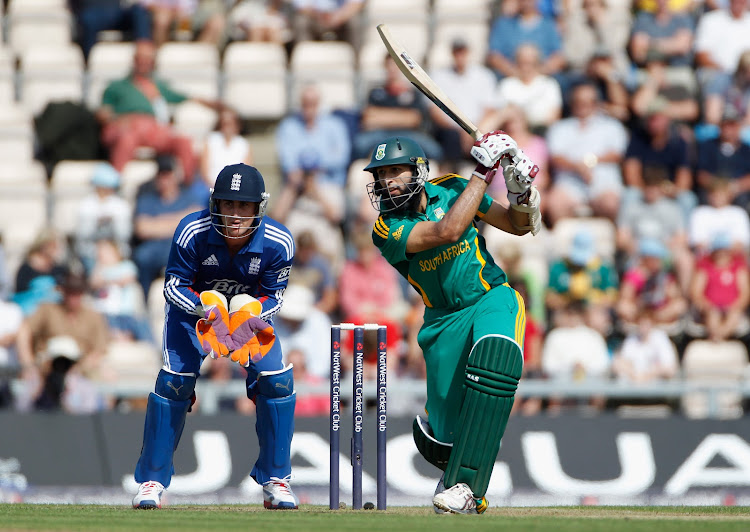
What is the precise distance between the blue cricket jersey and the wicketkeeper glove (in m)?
0.12

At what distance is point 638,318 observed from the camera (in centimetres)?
1191

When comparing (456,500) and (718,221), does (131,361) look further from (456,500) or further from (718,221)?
(718,221)

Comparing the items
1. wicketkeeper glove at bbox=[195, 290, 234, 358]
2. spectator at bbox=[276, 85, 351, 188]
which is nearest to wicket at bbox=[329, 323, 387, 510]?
wicketkeeper glove at bbox=[195, 290, 234, 358]

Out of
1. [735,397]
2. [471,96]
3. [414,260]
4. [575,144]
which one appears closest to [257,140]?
[471,96]

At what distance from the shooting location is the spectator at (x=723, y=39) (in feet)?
47.1

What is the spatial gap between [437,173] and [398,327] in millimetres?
1842

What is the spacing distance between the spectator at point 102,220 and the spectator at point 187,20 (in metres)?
2.69

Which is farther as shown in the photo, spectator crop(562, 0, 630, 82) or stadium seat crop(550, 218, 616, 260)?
spectator crop(562, 0, 630, 82)

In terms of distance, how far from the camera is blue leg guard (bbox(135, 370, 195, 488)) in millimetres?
7160

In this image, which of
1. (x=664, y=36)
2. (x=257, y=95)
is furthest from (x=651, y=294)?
(x=257, y=95)

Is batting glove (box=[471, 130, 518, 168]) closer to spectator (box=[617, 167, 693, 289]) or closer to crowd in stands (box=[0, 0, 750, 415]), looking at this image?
crowd in stands (box=[0, 0, 750, 415])

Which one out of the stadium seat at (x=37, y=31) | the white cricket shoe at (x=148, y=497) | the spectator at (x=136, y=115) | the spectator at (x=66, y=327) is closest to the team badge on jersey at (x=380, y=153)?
the white cricket shoe at (x=148, y=497)

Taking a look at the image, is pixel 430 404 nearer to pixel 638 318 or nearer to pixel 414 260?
pixel 414 260

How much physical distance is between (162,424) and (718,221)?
7.30 m
